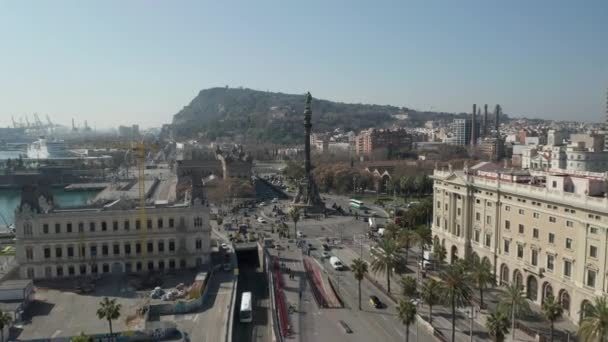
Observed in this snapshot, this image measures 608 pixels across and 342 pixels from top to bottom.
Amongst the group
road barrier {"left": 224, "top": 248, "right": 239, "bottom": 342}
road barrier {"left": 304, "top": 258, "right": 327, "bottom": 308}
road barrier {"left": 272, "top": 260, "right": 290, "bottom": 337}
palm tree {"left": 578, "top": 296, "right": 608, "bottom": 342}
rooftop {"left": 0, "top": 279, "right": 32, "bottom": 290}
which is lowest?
road barrier {"left": 304, "top": 258, "right": 327, "bottom": 308}

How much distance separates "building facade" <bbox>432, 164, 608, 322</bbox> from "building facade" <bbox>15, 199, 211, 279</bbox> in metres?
27.2

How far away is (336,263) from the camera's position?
54.1m

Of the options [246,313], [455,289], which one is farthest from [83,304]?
[455,289]

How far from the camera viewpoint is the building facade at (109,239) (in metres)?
46.9

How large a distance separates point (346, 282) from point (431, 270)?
986 cm

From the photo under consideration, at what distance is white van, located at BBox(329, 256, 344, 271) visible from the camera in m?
53.3

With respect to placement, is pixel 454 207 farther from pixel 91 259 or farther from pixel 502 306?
pixel 91 259

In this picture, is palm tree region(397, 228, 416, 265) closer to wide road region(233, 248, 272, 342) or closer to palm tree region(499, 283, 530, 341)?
wide road region(233, 248, 272, 342)

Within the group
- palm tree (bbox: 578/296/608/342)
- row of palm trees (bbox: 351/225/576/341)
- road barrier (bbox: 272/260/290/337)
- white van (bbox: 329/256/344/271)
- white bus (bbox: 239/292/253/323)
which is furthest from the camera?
white van (bbox: 329/256/344/271)

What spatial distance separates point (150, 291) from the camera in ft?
143

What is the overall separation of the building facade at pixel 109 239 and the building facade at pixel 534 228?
89.1 feet

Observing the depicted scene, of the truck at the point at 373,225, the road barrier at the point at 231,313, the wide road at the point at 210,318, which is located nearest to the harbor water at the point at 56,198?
the truck at the point at 373,225

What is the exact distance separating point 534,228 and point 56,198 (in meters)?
125

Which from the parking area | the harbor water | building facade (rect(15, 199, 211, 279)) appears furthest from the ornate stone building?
the harbor water
